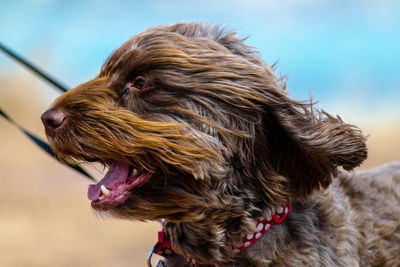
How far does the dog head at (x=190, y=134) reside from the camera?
2561 millimetres

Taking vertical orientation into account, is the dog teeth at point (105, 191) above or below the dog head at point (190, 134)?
below

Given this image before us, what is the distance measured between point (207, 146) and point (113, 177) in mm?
561

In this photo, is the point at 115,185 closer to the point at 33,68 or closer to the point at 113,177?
the point at 113,177

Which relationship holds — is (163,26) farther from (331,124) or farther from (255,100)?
(331,124)

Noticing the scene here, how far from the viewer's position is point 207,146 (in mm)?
2574

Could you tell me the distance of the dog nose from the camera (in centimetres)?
260

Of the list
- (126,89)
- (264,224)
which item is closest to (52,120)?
(126,89)

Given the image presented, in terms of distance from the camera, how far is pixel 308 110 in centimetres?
279

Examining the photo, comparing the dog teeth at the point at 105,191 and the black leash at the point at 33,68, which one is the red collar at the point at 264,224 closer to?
the dog teeth at the point at 105,191

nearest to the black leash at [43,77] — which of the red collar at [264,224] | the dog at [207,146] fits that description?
the dog at [207,146]

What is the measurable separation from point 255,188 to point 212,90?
61cm

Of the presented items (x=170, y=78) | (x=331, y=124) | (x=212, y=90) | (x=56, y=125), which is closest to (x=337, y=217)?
(x=331, y=124)

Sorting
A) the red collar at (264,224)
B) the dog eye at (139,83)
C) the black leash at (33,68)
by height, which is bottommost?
the red collar at (264,224)

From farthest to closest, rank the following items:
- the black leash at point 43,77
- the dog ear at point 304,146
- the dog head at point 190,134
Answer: the black leash at point 43,77, the dog ear at point 304,146, the dog head at point 190,134
